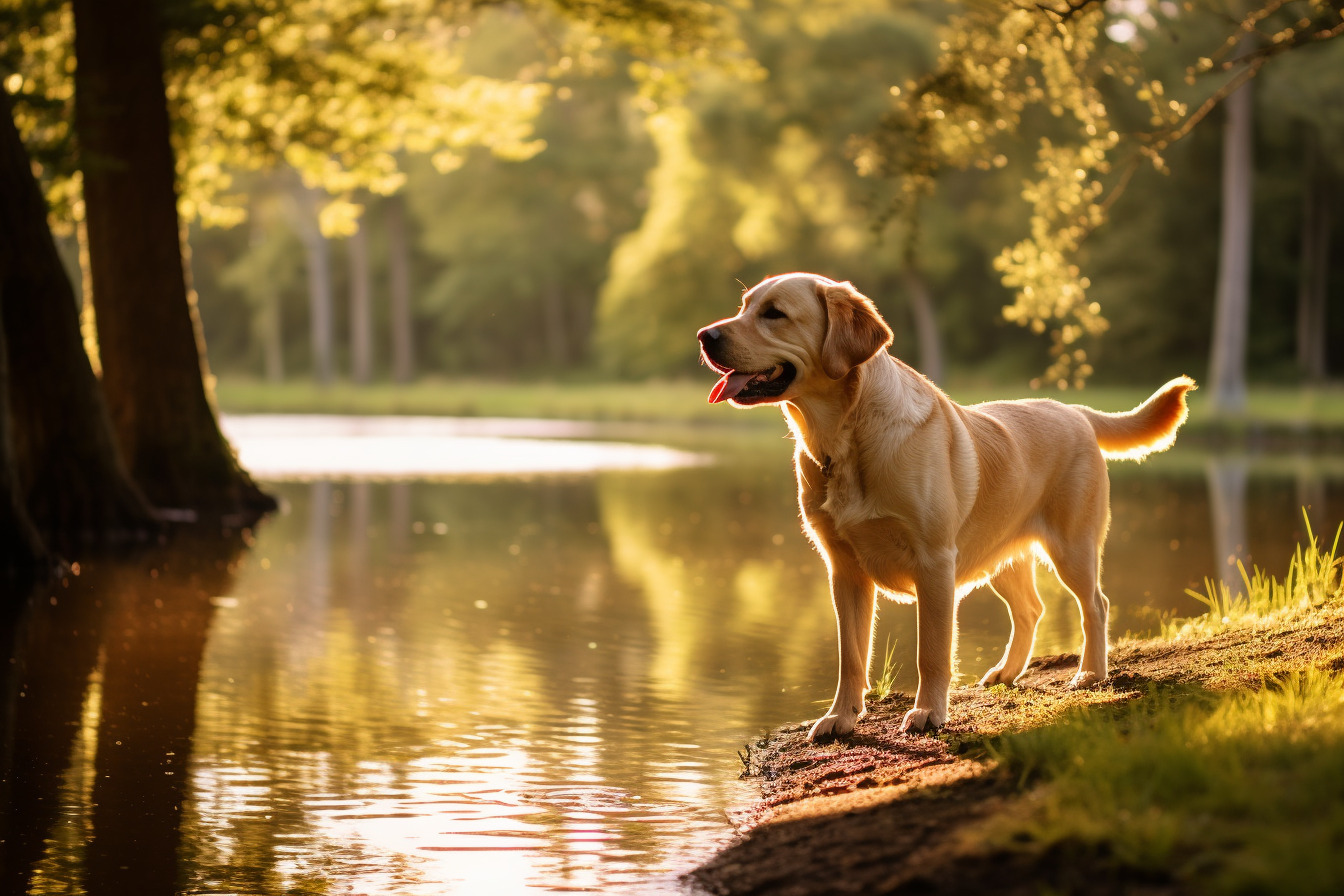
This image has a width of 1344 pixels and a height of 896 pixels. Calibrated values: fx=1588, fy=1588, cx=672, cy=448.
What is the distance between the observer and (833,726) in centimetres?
627

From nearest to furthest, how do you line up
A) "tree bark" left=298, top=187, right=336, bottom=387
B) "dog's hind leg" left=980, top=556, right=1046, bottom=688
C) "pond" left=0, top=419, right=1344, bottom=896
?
"pond" left=0, top=419, right=1344, bottom=896
"dog's hind leg" left=980, top=556, right=1046, bottom=688
"tree bark" left=298, top=187, right=336, bottom=387

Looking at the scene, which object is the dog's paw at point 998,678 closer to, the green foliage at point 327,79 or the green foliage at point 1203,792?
the green foliage at point 1203,792

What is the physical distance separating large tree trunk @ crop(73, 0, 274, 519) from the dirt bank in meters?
10.7

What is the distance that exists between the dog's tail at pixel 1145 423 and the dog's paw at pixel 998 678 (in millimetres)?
1110

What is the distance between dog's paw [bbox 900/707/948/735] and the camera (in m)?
5.97

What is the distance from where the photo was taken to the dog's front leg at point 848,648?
626cm

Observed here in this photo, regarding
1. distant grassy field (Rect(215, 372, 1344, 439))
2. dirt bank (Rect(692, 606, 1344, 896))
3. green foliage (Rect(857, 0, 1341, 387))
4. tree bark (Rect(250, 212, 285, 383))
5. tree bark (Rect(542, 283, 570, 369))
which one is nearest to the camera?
dirt bank (Rect(692, 606, 1344, 896))

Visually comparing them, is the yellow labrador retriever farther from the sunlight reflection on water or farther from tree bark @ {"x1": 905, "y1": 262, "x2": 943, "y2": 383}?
tree bark @ {"x1": 905, "y1": 262, "x2": 943, "y2": 383}

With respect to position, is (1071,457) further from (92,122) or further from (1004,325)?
(1004,325)

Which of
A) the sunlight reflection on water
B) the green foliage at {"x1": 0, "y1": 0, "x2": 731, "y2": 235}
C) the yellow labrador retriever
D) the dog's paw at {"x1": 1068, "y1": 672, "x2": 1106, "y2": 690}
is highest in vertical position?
the green foliage at {"x1": 0, "y1": 0, "x2": 731, "y2": 235}

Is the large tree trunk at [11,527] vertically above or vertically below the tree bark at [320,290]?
below

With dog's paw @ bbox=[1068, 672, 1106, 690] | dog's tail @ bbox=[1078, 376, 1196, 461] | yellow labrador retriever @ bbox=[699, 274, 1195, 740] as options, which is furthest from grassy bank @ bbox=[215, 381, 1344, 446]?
yellow labrador retriever @ bbox=[699, 274, 1195, 740]

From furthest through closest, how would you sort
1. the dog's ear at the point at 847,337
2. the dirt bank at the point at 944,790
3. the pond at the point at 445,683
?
the dog's ear at the point at 847,337 → the pond at the point at 445,683 → the dirt bank at the point at 944,790

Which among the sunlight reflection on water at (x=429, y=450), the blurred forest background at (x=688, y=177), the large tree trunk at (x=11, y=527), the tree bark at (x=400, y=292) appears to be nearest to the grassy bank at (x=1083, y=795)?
the blurred forest background at (x=688, y=177)
